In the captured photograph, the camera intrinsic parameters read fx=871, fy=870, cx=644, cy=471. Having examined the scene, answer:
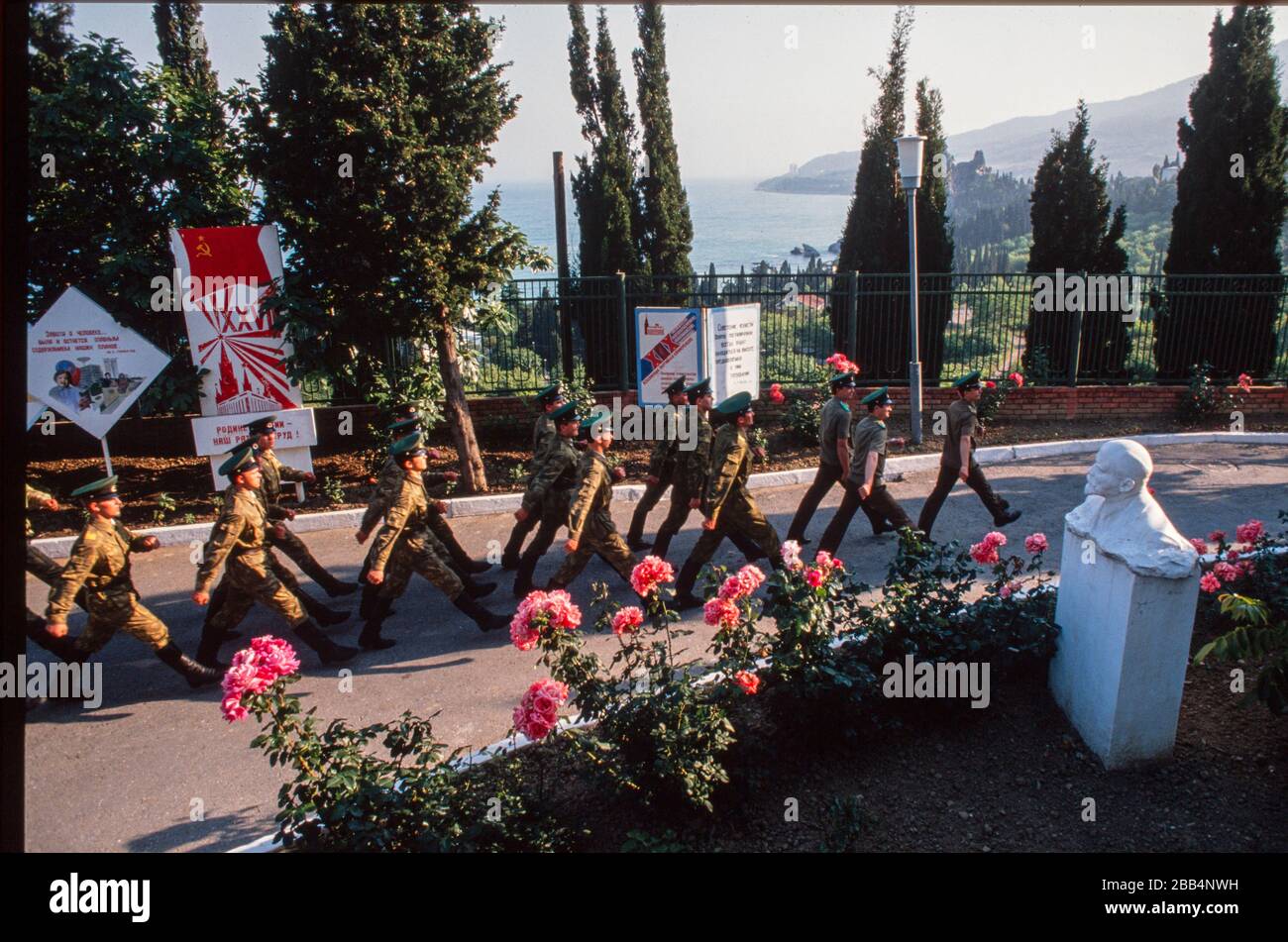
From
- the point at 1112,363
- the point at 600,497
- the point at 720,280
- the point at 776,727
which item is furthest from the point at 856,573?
the point at 1112,363

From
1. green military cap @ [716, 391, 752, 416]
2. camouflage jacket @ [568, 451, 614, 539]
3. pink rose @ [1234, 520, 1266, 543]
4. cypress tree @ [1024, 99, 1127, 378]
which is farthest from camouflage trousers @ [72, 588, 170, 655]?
cypress tree @ [1024, 99, 1127, 378]

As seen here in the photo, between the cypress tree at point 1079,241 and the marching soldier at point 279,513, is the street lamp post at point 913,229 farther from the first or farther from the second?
the marching soldier at point 279,513

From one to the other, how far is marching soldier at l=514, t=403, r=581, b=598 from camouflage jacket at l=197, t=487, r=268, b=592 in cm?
209

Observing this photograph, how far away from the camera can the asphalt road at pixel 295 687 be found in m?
4.93

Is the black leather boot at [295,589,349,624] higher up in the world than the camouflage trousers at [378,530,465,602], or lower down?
lower down

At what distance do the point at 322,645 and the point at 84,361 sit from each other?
5204mm

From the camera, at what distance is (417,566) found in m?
6.68

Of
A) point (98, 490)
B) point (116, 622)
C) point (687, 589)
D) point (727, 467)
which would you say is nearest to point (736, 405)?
point (727, 467)

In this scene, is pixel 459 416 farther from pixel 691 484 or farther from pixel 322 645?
pixel 322 645

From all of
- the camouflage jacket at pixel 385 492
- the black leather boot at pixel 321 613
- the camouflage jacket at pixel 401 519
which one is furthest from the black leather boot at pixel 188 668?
the camouflage jacket at pixel 385 492

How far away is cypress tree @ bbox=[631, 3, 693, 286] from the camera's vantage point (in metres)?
14.2

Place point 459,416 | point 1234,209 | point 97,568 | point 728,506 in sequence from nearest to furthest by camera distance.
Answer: point 97,568 < point 728,506 < point 459,416 < point 1234,209

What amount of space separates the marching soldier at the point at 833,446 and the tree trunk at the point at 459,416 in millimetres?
3967

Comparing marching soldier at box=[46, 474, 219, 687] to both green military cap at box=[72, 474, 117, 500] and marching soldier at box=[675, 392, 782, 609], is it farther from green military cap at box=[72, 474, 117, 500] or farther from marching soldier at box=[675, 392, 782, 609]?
marching soldier at box=[675, 392, 782, 609]
